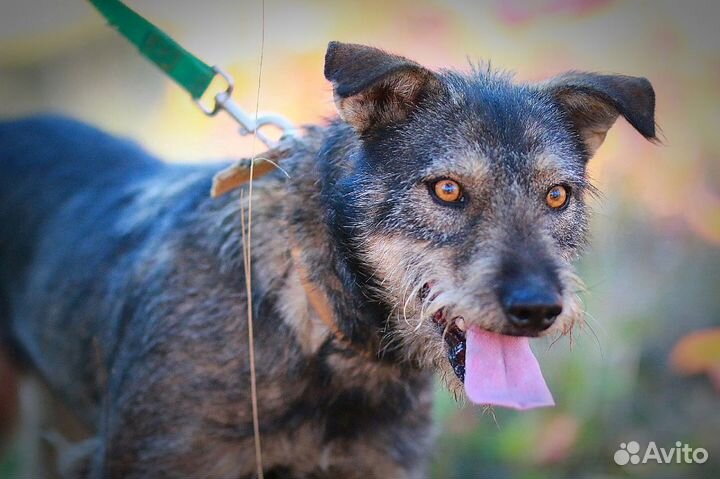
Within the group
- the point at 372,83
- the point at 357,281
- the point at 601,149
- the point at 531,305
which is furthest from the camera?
the point at 601,149

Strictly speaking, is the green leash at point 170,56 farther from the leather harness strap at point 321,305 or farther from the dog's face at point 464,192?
the dog's face at point 464,192

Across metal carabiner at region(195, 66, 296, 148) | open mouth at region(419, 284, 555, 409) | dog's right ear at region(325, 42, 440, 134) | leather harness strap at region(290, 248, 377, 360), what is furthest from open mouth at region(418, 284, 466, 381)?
metal carabiner at region(195, 66, 296, 148)

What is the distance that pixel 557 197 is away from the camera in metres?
2.91

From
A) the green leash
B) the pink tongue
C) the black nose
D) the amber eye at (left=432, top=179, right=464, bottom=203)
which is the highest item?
the green leash

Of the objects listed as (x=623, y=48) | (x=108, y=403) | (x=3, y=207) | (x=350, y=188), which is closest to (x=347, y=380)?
(x=350, y=188)

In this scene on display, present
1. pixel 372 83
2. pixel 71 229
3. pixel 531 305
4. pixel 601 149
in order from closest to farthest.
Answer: pixel 531 305 < pixel 372 83 < pixel 71 229 < pixel 601 149

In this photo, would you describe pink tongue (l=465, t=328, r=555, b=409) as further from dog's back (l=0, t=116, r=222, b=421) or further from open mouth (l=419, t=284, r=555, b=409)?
dog's back (l=0, t=116, r=222, b=421)

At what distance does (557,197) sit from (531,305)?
0.53 meters

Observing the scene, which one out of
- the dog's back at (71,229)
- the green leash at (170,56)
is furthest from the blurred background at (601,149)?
the green leash at (170,56)

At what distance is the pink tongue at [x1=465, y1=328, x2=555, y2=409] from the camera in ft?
8.54

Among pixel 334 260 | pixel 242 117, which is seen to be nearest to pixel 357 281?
pixel 334 260

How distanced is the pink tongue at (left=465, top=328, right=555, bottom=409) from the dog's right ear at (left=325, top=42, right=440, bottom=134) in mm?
791

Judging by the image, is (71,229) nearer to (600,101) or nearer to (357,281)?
(357,281)

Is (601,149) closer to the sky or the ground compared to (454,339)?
closer to the sky
